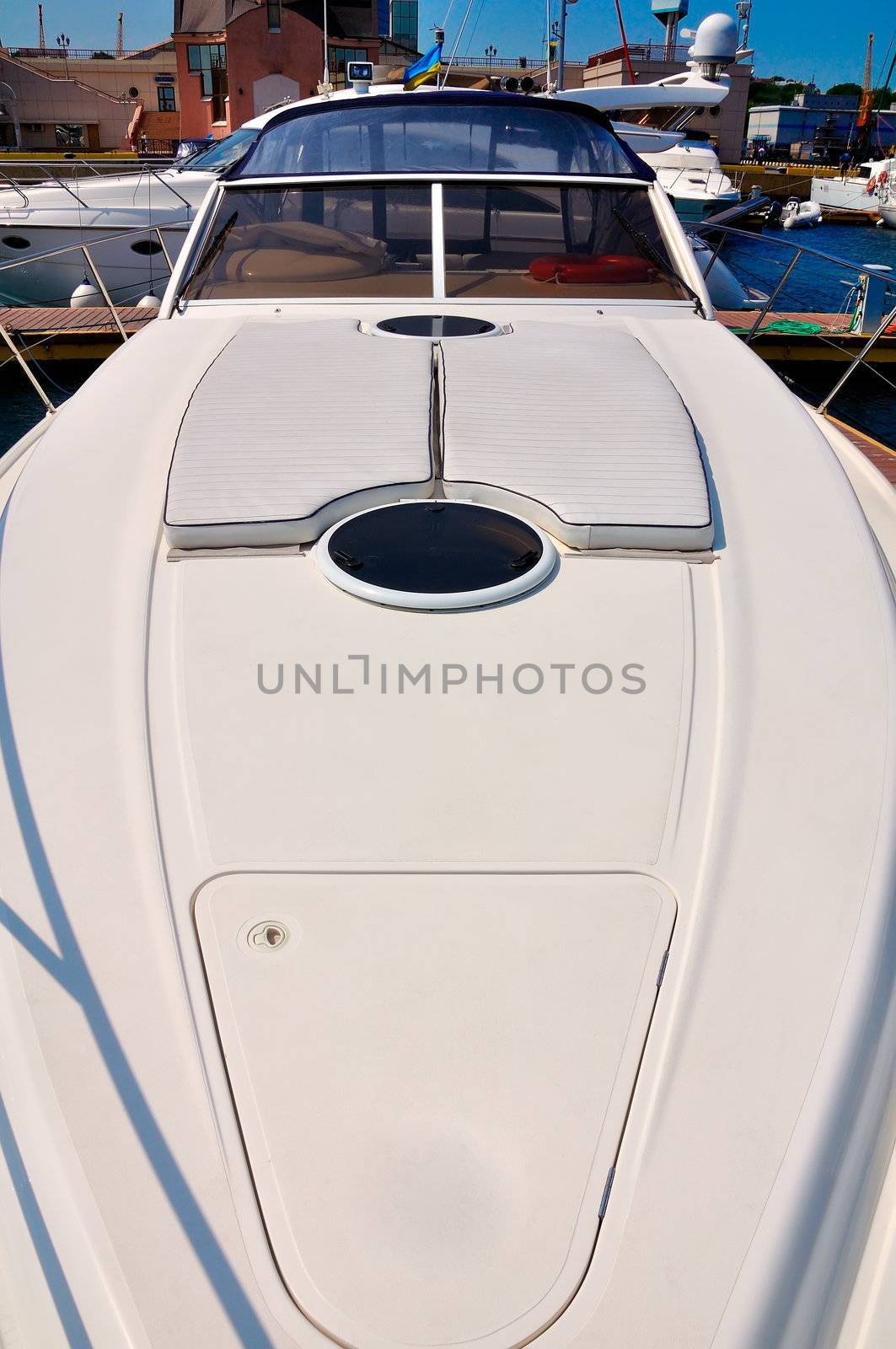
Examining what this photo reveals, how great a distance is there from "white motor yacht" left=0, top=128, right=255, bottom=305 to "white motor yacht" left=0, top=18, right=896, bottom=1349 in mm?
7519

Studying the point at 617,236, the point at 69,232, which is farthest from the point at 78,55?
the point at 617,236

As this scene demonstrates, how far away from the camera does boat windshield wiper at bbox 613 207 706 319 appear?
2969mm

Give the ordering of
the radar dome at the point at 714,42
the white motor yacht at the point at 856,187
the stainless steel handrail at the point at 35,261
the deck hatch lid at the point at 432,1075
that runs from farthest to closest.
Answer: the white motor yacht at the point at 856,187
the radar dome at the point at 714,42
the stainless steel handrail at the point at 35,261
the deck hatch lid at the point at 432,1075

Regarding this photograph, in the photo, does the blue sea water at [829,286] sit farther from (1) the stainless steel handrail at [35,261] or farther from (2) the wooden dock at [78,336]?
(2) the wooden dock at [78,336]

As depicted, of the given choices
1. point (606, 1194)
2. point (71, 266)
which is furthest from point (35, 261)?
point (71, 266)

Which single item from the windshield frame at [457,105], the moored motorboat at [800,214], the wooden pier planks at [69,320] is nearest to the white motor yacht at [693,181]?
the moored motorboat at [800,214]

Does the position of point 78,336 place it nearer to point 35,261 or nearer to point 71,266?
point 71,266

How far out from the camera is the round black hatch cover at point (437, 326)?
8.38ft

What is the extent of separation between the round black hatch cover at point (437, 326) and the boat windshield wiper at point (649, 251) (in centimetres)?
70

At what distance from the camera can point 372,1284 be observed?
1.00 m

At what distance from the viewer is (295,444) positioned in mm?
1874

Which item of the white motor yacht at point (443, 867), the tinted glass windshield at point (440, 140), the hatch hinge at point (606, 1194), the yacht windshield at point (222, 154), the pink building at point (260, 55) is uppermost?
the pink building at point (260, 55)

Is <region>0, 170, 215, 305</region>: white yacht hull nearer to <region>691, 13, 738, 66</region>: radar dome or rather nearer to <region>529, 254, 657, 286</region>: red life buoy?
<region>529, 254, 657, 286</region>: red life buoy

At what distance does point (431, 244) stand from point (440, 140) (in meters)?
0.69
